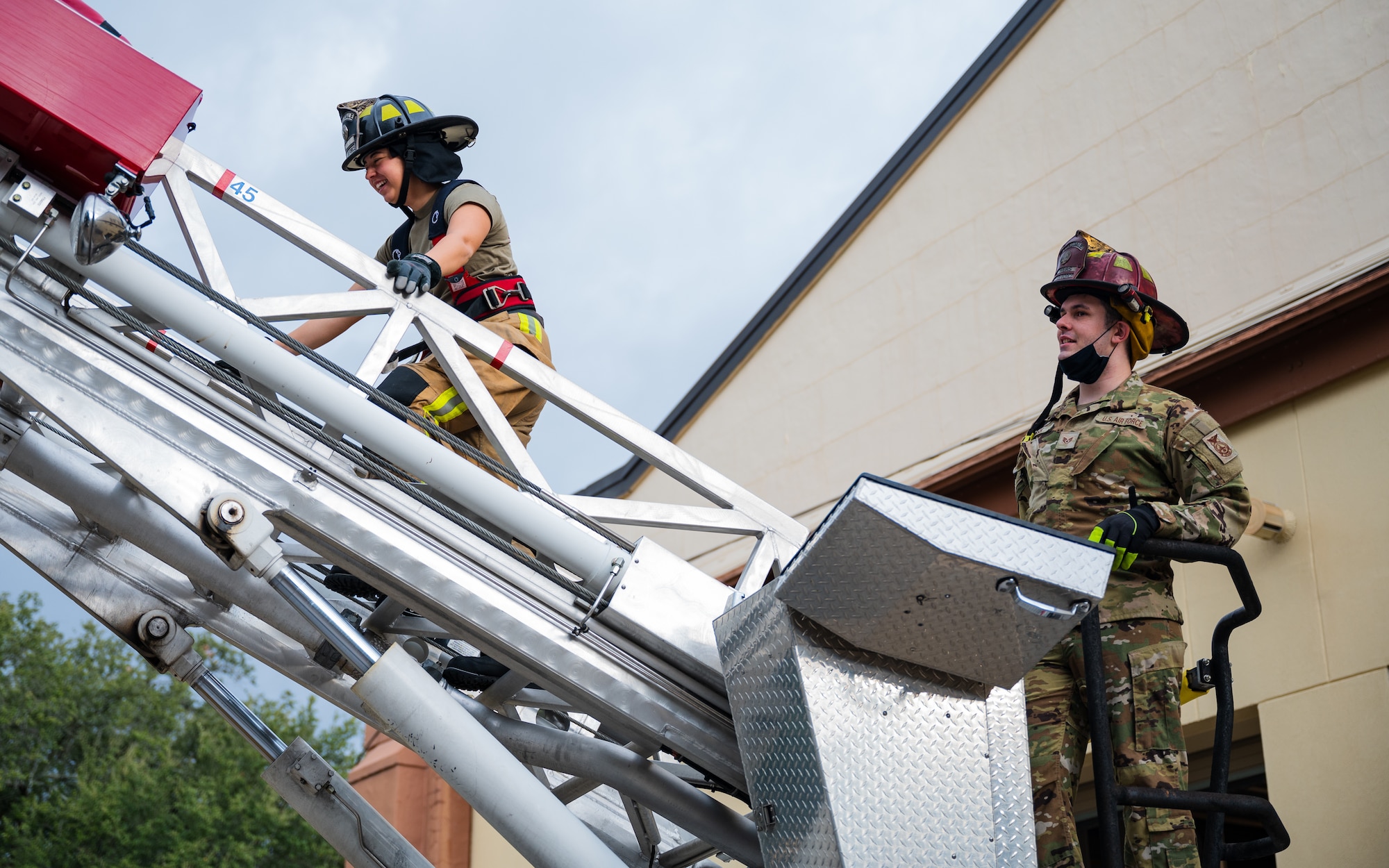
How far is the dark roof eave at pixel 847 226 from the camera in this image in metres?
8.18

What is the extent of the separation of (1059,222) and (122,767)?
19603 millimetres

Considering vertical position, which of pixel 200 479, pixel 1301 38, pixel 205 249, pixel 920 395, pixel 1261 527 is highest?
pixel 1301 38

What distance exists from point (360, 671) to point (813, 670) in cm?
112

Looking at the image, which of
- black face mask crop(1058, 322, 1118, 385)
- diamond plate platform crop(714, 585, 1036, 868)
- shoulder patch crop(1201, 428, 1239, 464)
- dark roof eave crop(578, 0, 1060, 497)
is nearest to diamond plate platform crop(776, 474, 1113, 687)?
diamond plate platform crop(714, 585, 1036, 868)

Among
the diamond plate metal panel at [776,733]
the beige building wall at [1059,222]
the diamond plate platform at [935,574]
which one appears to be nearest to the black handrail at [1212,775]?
the diamond plate platform at [935,574]

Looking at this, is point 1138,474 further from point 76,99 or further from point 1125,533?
point 76,99

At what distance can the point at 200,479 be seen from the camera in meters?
3.17

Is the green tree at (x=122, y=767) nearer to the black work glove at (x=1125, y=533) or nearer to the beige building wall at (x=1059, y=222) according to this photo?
the beige building wall at (x=1059, y=222)

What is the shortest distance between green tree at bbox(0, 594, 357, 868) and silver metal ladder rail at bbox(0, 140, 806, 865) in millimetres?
18698

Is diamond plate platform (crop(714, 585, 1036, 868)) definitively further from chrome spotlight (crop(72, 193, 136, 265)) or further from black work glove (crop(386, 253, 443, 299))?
chrome spotlight (crop(72, 193, 136, 265))

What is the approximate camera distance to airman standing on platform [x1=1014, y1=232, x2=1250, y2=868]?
3.34 meters

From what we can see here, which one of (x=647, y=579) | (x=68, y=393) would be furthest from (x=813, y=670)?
(x=68, y=393)

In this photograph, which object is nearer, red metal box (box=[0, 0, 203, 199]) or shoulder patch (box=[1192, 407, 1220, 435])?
red metal box (box=[0, 0, 203, 199])

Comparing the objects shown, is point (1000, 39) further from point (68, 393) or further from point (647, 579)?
point (68, 393)
